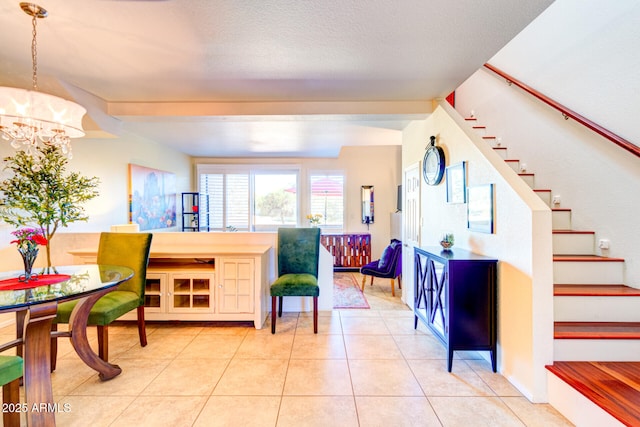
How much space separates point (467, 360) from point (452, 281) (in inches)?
32.4

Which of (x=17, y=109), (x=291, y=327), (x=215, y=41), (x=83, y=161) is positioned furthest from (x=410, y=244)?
(x=83, y=161)

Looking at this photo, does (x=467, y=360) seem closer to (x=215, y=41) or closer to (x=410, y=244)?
(x=410, y=244)

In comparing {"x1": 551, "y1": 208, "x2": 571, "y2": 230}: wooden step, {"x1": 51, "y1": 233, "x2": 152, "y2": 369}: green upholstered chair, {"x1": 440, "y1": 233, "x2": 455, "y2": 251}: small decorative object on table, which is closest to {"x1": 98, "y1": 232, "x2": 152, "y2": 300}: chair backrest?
{"x1": 51, "y1": 233, "x2": 152, "y2": 369}: green upholstered chair

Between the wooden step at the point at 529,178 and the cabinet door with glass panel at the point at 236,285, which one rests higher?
the wooden step at the point at 529,178

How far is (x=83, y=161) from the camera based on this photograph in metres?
3.58

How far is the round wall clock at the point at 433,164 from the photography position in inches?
116

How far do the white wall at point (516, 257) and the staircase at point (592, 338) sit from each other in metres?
0.15

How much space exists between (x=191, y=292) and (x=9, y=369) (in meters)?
1.61

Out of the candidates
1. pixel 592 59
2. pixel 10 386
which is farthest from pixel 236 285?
pixel 592 59

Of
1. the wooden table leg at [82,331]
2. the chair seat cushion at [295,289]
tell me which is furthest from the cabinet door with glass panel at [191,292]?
the wooden table leg at [82,331]

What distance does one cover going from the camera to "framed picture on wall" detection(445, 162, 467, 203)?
8.50 ft

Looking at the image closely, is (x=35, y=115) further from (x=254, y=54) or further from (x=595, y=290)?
(x=595, y=290)

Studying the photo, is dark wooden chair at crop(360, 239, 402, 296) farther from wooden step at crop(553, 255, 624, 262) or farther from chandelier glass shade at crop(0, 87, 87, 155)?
chandelier glass shade at crop(0, 87, 87, 155)

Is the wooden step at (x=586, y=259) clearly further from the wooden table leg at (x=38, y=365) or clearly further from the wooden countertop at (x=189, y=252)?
the wooden table leg at (x=38, y=365)
